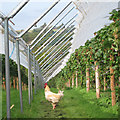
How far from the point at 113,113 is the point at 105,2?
2.45m

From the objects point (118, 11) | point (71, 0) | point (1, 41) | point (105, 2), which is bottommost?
point (1, 41)

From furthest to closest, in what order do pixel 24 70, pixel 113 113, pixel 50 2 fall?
pixel 24 70, pixel 50 2, pixel 113 113

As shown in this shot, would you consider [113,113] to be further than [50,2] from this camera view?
No

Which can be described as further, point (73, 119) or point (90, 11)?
point (90, 11)

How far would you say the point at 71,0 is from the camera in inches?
246

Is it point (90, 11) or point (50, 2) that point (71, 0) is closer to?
point (90, 11)

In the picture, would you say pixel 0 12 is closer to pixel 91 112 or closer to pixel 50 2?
pixel 50 2

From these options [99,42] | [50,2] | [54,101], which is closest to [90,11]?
[99,42]

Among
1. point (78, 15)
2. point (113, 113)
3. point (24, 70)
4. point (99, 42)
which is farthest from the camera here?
point (24, 70)

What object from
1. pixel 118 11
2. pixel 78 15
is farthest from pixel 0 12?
pixel 78 15

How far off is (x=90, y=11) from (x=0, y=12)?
3.28 meters

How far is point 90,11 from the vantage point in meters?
6.49

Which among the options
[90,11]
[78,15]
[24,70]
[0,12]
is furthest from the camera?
[24,70]

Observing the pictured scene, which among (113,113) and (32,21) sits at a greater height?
(32,21)
